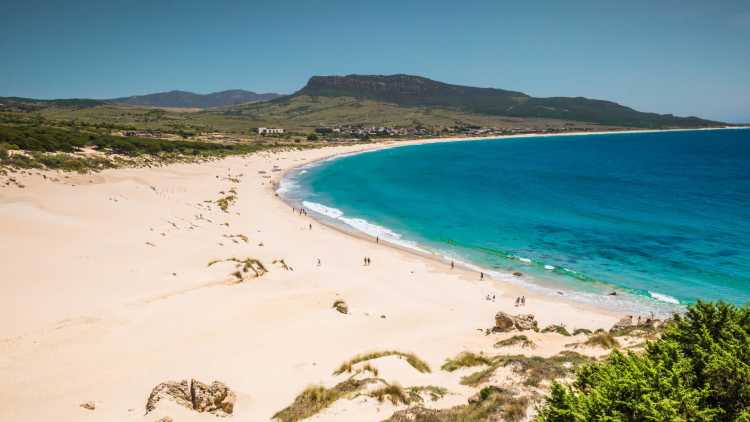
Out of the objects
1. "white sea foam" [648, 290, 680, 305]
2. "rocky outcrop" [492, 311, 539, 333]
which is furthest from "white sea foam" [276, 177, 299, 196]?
"white sea foam" [648, 290, 680, 305]

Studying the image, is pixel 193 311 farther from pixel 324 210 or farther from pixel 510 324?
pixel 324 210

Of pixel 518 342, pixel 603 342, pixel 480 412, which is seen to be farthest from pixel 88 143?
pixel 603 342

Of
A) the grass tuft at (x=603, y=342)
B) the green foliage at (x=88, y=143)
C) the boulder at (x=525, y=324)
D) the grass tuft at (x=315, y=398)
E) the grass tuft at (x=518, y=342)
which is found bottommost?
the boulder at (x=525, y=324)

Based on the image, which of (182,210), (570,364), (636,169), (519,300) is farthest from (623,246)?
(636,169)

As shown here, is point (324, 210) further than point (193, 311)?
Yes

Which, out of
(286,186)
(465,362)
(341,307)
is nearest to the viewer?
(465,362)

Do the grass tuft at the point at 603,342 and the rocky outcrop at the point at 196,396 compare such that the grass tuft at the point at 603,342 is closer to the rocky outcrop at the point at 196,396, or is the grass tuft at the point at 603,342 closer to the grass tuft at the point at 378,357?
the grass tuft at the point at 378,357

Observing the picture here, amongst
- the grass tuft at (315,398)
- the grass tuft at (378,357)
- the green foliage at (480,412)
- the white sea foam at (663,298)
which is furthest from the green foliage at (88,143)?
the white sea foam at (663,298)
